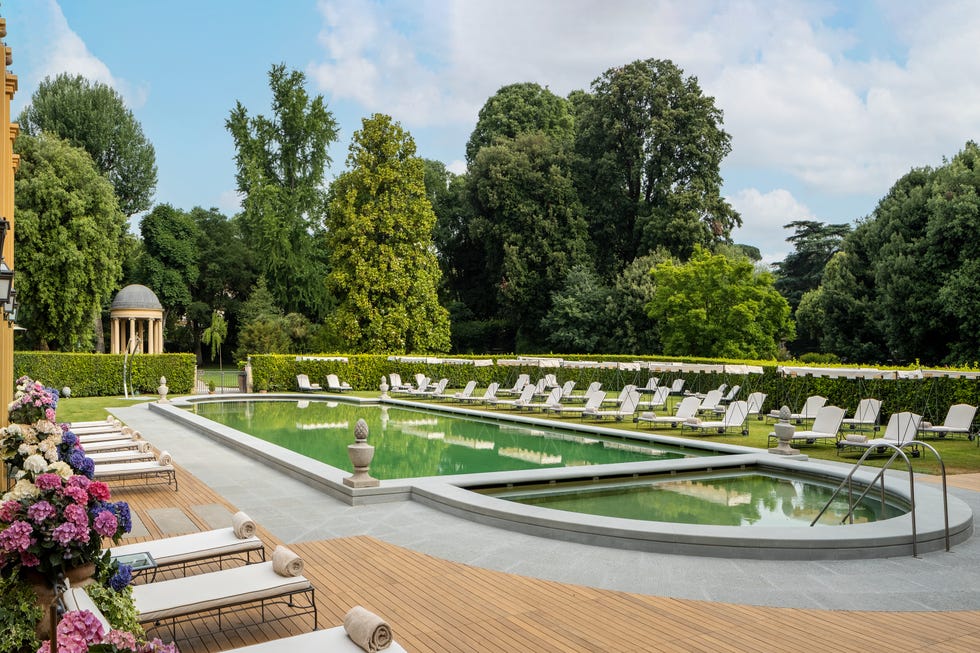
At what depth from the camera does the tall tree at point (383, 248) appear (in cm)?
3603

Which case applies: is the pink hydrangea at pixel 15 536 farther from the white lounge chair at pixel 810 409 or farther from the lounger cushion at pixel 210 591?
the white lounge chair at pixel 810 409

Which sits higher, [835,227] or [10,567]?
[835,227]

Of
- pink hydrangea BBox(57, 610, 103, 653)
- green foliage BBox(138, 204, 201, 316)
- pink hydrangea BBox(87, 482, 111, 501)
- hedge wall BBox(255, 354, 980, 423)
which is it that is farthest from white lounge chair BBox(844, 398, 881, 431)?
green foliage BBox(138, 204, 201, 316)

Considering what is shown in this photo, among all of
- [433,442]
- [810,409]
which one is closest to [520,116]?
[810,409]

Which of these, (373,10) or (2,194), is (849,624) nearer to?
(2,194)

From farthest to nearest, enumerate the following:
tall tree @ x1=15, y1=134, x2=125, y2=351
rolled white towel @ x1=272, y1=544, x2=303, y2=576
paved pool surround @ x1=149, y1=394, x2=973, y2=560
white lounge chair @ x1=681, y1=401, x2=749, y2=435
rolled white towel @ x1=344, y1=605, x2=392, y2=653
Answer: tall tree @ x1=15, y1=134, x2=125, y2=351 < white lounge chair @ x1=681, y1=401, x2=749, y2=435 < paved pool surround @ x1=149, y1=394, x2=973, y2=560 < rolled white towel @ x1=272, y1=544, x2=303, y2=576 < rolled white towel @ x1=344, y1=605, x2=392, y2=653

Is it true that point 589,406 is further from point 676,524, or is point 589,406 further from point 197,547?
point 197,547

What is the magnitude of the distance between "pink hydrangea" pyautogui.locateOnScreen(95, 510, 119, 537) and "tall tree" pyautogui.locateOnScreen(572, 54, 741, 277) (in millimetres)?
36817

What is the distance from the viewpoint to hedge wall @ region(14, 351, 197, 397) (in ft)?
87.5

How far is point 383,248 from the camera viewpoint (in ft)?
120

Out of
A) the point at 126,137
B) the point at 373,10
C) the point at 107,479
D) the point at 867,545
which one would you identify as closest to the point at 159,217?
the point at 126,137

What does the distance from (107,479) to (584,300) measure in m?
29.2

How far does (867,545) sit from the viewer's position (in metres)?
7.17

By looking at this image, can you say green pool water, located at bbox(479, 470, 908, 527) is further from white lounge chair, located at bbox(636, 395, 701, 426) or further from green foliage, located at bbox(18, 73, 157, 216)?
green foliage, located at bbox(18, 73, 157, 216)
